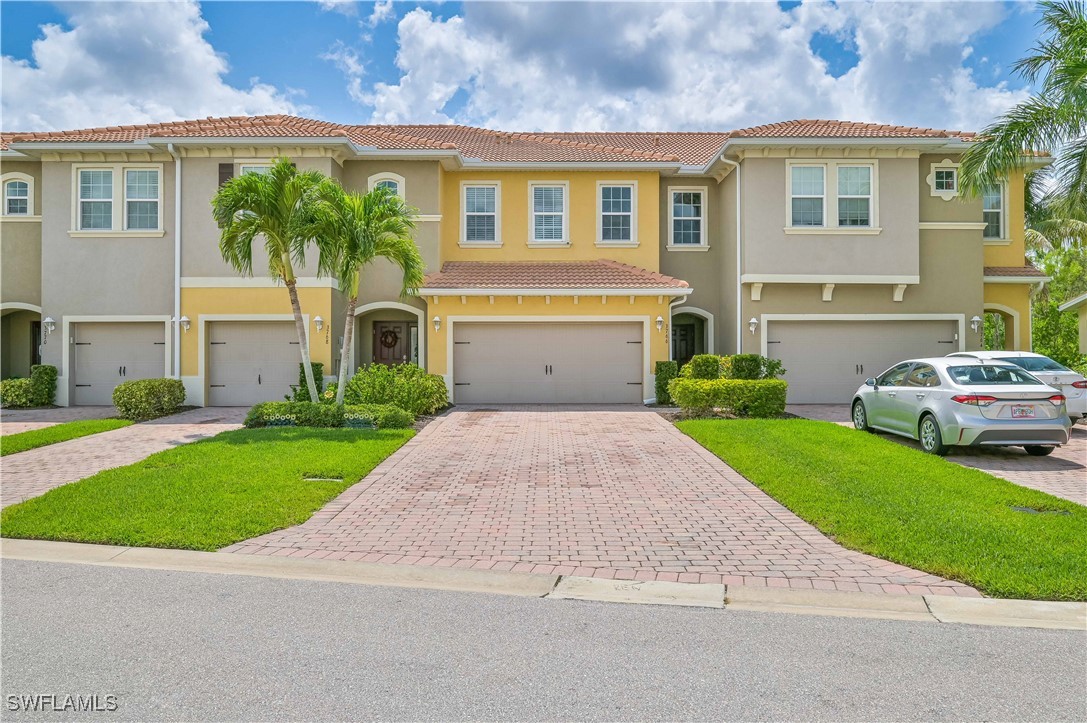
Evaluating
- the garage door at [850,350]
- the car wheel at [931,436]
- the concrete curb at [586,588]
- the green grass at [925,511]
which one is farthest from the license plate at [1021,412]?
the garage door at [850,350]

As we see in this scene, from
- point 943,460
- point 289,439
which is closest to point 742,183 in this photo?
point 943,460

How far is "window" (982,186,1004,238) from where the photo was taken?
19.7 m

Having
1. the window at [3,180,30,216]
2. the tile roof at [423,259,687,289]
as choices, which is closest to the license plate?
the tile roof at [423,259,687,289]

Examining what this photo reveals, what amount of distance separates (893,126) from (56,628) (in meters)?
20.3

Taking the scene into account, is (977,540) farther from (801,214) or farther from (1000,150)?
(801,214)

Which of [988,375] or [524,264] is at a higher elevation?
[524,264]

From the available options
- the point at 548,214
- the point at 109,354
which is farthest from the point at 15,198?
the point at 548,214

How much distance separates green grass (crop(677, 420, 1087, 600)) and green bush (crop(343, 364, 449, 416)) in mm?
6413

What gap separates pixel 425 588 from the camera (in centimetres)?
540

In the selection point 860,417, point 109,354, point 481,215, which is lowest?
point 860,417

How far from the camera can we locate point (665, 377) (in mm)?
17656

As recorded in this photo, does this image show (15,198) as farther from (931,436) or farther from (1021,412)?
(1021,412)

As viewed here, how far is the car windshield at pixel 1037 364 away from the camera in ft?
43.8

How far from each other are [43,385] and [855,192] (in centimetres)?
2107
